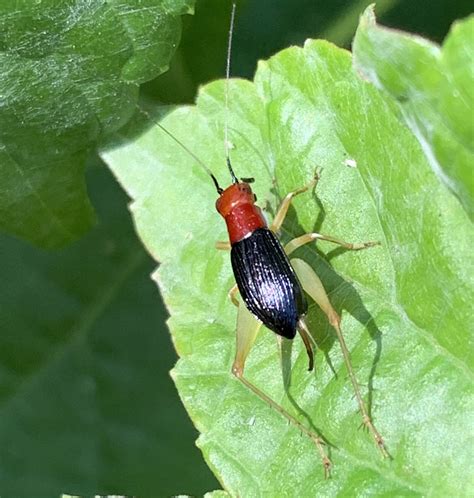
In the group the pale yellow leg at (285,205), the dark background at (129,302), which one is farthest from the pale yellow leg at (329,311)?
the dark background at (129,302)

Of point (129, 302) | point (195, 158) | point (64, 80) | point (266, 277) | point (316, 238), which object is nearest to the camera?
point (64, 80)

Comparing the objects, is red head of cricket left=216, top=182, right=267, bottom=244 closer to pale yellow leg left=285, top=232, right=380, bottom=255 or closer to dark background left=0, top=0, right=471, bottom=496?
pale yellow leg left=285, top=232, right=380, bottom=255

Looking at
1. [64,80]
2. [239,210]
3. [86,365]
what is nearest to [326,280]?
[239,210]

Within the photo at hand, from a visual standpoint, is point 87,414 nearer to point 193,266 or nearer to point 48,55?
point 193,266

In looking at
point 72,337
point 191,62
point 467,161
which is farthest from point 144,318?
point 467,161

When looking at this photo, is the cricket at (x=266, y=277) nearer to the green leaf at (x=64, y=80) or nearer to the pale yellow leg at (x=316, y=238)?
the pale yellow leg at (x=316, y=238)

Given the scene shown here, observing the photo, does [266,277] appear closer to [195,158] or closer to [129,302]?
[195,158]
